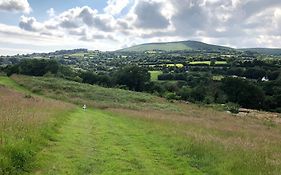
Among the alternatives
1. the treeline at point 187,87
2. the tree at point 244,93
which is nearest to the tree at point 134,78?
the treeline at point 187,87

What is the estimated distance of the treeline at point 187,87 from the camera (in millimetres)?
109562

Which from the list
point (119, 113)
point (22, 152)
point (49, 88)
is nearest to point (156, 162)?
point (22, 152)

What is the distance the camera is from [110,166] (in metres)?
14.3

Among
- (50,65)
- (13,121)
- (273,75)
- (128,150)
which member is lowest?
(273,75)

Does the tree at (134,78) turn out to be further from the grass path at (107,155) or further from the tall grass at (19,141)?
the tall grass at (19,141)

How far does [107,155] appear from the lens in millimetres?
16453

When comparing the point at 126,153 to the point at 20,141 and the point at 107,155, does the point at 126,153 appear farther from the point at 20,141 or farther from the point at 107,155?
the point at 20,141

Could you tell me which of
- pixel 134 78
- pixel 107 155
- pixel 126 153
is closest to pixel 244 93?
pixel 134 78

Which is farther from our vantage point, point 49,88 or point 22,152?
point 49,88

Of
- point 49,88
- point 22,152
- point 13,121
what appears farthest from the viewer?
point 49,88

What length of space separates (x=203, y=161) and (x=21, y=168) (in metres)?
7.59

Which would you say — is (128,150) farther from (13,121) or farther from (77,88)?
(77,88)

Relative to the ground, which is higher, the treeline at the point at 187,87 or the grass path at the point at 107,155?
Result: the grass path at the point at 107,155

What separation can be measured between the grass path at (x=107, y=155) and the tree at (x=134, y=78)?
100 m
